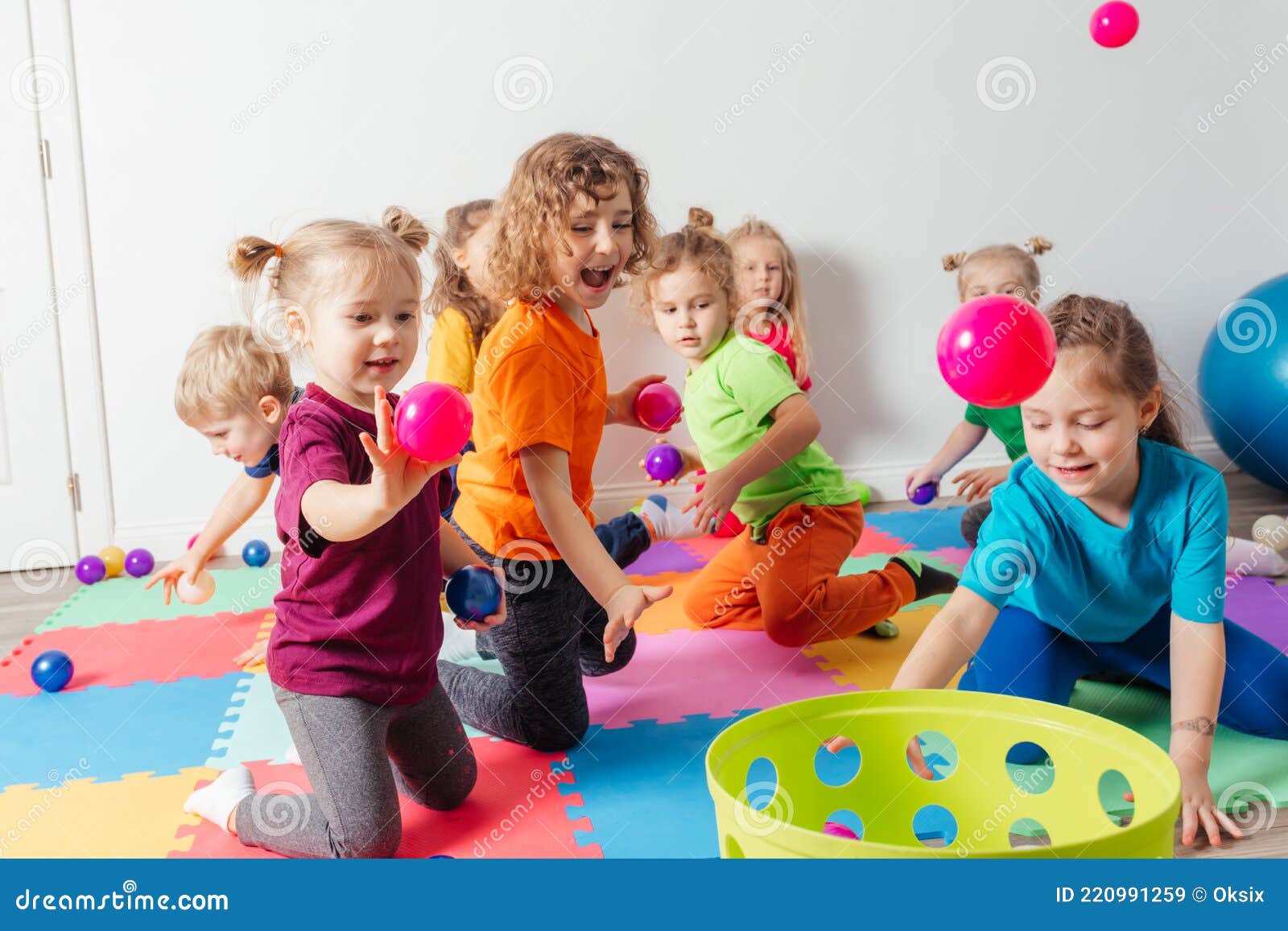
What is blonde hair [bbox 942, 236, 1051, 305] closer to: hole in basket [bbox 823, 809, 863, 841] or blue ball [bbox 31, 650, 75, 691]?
hole in basket [bbox 823, 809, 863, 841]

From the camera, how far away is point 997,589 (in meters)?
1.54

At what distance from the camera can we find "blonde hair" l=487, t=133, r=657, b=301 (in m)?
1.66

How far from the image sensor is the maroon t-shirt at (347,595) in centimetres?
138

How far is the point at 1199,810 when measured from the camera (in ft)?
4.51

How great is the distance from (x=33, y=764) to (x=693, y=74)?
6.98 ft

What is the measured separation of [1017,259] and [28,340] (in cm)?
236

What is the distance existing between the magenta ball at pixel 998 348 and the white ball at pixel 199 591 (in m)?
1.58

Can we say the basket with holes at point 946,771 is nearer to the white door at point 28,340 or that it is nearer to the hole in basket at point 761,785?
the hole in basket at point 761,785

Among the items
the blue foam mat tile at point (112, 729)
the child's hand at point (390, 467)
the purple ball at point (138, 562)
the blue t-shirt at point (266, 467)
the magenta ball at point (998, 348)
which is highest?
the magenta ball at point (998, 348)

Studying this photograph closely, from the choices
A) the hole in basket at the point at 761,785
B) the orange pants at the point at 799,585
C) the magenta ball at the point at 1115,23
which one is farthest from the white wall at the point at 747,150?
the hole in basket at the point at 761,785

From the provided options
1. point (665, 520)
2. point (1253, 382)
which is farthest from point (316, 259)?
point (1253, 382)
